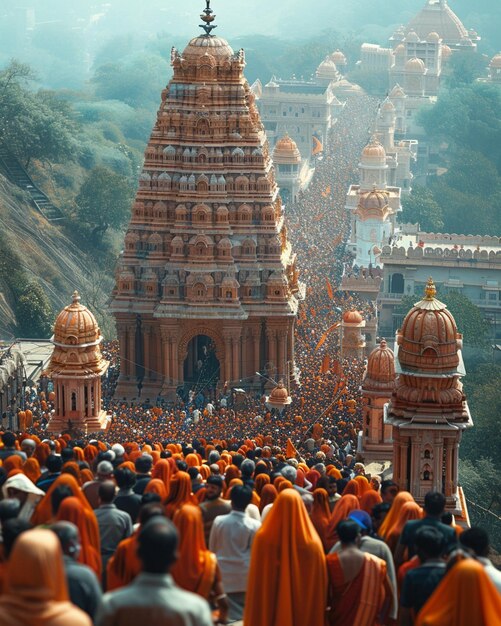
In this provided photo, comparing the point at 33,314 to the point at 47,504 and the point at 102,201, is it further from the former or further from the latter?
the point at 47,504

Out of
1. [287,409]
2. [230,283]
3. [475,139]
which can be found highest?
[475,139]

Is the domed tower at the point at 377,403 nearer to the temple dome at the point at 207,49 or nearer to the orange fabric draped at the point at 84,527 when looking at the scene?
the temple dome at the point at 207,49

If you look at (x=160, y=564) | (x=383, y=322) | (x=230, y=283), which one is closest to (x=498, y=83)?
(x=383, y=322)

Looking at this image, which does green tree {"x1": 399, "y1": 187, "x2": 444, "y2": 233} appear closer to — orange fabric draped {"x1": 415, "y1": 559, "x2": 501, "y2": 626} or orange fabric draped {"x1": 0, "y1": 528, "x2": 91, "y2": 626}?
orange fabric draped {"x1": 415, "y1": 559, "x2": 501, "y2": 626}

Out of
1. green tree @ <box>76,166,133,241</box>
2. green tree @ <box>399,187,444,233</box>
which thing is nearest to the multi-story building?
green tree @ <box>76,166,133,241</box>

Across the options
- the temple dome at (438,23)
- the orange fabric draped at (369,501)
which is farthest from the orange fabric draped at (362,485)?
the temple dome at (438,23)

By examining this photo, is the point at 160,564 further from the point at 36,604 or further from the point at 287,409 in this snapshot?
the point at 287,409
